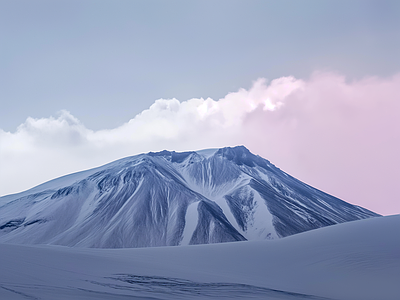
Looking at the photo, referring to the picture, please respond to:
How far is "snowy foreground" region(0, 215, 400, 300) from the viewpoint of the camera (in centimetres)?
1171

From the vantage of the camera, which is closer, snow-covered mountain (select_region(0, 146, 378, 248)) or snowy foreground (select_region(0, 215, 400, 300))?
snowy foreground (select_region(0, 215, 400, 300))

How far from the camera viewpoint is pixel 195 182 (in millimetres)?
136500

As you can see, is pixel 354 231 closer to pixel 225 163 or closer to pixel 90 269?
pixel 90 269

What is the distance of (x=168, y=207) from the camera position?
357 feet

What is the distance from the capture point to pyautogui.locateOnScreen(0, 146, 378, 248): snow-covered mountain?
312ft

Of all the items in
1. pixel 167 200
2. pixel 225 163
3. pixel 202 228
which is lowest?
pixel 202 228

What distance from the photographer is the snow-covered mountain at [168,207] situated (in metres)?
95.0

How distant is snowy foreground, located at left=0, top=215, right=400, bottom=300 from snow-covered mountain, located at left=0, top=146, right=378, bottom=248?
68114mm

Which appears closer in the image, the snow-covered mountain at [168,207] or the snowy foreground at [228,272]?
the snowy foreground at [228,272]

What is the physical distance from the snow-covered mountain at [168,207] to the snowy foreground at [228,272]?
68.1 meters

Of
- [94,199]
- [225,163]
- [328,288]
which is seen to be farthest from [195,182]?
[328,288]

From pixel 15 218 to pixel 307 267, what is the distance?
365ft

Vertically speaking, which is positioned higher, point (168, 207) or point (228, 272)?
point (168, 207)

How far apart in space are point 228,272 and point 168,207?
91.5 meters
